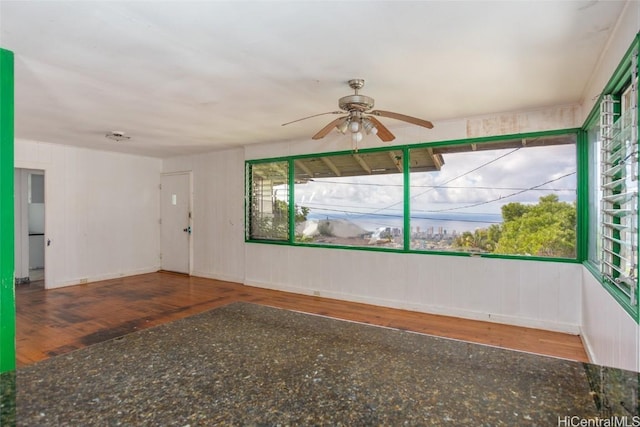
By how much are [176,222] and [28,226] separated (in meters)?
2.83

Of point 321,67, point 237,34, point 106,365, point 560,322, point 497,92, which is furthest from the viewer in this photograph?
point 560,322

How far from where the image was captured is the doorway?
6578 mm

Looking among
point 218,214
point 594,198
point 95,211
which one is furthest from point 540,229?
point 95,211

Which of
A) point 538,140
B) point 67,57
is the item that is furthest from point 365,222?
point 67,57

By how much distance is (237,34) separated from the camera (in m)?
2.32

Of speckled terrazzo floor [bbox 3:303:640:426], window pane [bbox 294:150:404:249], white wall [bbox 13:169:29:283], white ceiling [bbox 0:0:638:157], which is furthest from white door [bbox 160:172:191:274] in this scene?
speckled terrazzo floor [bbox 3:303:640:426]

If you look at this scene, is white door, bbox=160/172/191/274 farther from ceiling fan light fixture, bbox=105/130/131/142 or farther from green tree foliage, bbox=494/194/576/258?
green tree foliage, bbox=494/194/576/258

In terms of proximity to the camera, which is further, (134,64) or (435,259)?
(435,259)

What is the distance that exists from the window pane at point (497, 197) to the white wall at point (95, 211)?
550cm

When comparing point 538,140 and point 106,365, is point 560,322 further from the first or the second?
point 106,365

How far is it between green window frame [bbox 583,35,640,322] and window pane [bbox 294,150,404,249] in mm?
2231

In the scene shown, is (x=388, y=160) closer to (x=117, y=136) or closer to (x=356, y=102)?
(x=356, y=102)

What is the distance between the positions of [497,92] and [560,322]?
255 cm

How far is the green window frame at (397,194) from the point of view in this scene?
4.00 meters
